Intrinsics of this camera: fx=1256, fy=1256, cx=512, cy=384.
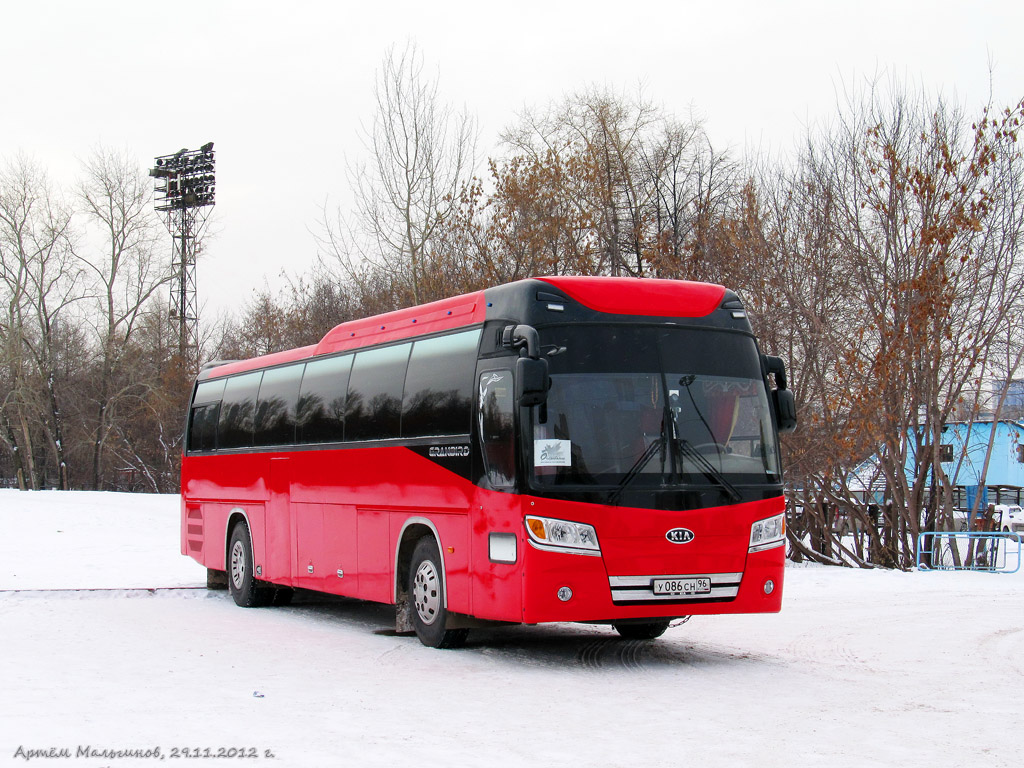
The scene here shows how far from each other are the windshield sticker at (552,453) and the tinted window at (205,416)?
359 inches

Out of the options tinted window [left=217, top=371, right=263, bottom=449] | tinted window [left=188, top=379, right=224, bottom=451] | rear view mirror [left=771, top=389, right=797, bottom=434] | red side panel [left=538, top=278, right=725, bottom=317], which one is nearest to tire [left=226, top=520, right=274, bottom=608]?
tinted window [left=217, top=371, right=263, bottom=449]

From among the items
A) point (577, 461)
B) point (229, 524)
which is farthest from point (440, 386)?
point (229, 524)

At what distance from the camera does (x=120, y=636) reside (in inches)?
484

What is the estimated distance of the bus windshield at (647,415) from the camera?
404 inches

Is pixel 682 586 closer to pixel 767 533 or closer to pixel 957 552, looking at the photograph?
pixel 767 533

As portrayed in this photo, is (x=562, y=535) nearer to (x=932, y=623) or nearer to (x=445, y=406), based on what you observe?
(x=445, y=406)

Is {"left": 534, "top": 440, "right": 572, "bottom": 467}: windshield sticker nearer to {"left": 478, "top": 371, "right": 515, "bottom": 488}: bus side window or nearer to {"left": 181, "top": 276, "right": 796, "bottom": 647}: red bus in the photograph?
{"left": 181, "top": 276, "right": 796, "bottom": 647}: red bus

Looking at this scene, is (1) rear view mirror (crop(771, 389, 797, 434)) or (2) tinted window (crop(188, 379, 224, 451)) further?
(2) tinted window (crop(188, 379, 224, 451))

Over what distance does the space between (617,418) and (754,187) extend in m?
17.9

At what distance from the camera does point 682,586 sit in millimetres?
10328

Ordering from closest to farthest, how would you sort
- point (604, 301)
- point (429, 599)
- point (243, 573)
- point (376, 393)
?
point (604, 301)
point (429, 599)
point (376, 393)
point (243, 573)

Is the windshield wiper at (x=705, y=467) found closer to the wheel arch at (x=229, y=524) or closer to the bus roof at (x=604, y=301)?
the bus roof at (x=604, y=301)

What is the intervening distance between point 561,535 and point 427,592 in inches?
88.2

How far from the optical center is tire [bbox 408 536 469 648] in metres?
11.5
